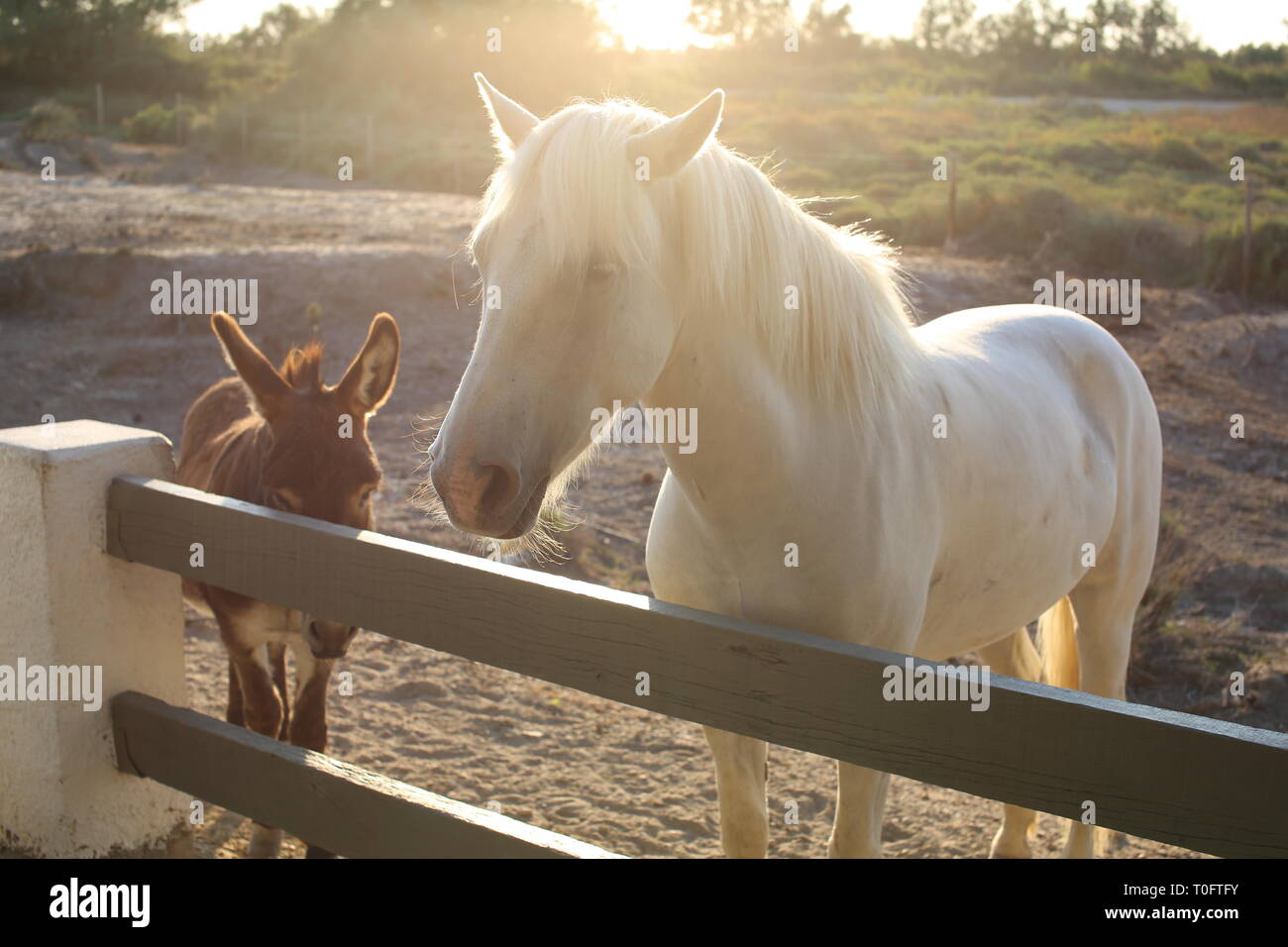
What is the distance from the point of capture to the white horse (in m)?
1.90

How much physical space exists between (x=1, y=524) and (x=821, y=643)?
6.24 ft

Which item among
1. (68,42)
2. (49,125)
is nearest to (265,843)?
(49,125)

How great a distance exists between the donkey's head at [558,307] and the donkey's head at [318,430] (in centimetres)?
125

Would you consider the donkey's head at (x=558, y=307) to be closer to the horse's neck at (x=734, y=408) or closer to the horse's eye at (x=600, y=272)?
the horse's eye at (x=600, y=272)

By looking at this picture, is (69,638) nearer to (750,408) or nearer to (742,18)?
(750,408)

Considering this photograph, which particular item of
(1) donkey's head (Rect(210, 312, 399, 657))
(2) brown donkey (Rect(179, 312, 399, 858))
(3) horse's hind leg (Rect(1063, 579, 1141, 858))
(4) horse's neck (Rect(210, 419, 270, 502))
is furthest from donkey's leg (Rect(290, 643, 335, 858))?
(3) horse's hind leg (Rect(1063, 579, 1141, 858))

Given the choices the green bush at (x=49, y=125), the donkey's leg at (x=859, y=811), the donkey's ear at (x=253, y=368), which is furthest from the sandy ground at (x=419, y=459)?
the green bush at (x=49, y=125)

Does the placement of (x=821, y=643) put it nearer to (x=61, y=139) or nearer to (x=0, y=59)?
(x=61, y=139)

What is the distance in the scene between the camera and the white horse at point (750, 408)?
74.9 inches

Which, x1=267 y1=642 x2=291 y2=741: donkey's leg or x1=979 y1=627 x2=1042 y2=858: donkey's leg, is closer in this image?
x1=979 y1=627 x2=1042 y2=858: donkey's leg

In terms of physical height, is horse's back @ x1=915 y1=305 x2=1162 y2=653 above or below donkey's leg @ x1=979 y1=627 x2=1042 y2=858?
above

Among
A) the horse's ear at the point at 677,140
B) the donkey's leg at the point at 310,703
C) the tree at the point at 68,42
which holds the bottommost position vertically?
the donkey's leg at the point at 310,703

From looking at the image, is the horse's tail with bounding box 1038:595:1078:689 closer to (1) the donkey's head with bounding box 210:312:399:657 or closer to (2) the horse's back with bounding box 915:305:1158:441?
(2) the horse's back with bounding box 915:305:1158:441

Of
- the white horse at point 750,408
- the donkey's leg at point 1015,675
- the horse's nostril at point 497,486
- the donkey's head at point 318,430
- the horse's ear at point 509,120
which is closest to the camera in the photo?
the horse's nostril at point 497,486
